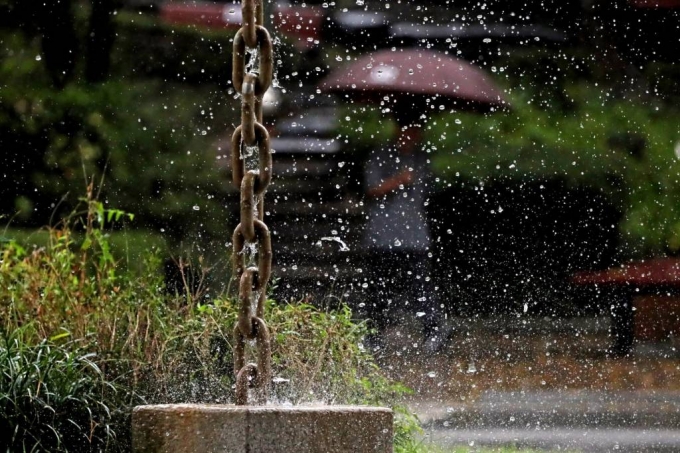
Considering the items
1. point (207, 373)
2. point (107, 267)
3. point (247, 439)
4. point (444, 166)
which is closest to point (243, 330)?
point (247, 439)

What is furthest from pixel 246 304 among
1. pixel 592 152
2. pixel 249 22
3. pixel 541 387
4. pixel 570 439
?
pixel 592 152

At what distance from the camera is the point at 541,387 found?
563 centimetres

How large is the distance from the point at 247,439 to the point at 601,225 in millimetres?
4816

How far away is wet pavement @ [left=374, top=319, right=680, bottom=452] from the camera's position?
4.58 m

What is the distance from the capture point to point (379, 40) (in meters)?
6.54

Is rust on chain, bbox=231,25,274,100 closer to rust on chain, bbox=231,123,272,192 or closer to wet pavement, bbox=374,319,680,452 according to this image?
rust on chain, bbox=231,123,272,192

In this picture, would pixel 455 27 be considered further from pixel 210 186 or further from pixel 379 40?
pixel 210 186

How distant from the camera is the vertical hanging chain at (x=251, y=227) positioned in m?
1.95

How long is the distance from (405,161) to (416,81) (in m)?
0.47

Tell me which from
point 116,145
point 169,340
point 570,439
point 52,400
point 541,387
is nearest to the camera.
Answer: point 52,400

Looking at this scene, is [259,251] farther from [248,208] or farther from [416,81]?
[416,81]

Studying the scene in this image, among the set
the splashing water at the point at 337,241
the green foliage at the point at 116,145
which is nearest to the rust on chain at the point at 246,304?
the green foliage at the point at 116,145

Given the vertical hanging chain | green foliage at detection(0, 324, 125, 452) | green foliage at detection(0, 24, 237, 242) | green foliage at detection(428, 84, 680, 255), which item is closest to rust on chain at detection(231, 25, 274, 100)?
the vertical hanging chain

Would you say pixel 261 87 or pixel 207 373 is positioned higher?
pixel 261 87
